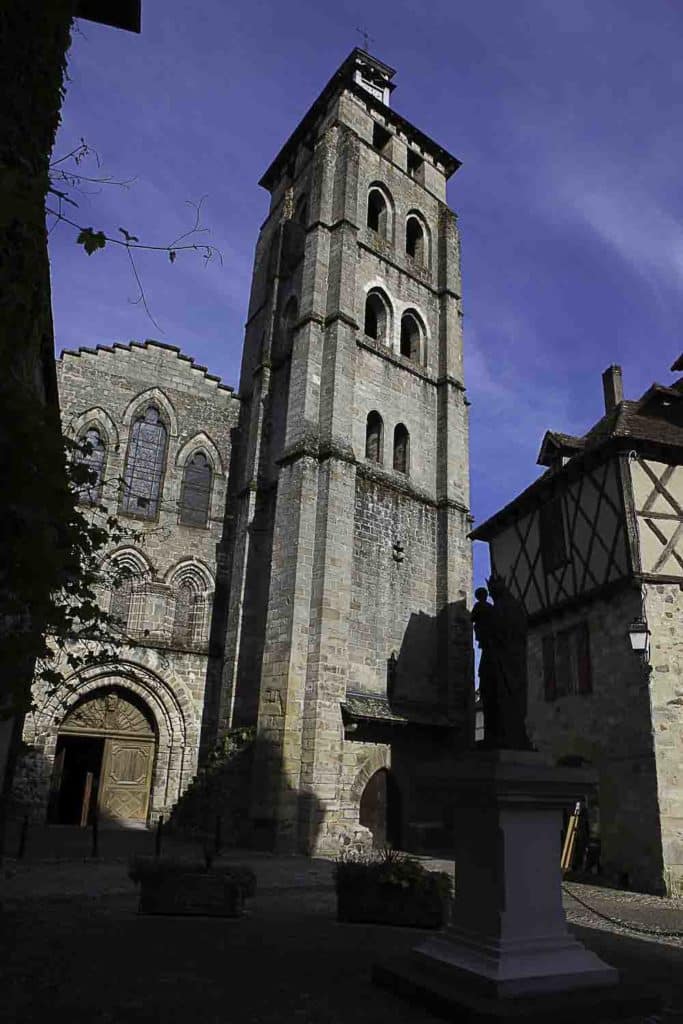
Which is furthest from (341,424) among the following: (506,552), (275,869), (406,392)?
(275,869)

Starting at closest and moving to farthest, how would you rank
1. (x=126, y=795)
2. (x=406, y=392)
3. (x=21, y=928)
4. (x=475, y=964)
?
(x=475, y=964), (x=21, y=928), (x=126, y=795), (x=406, y=392)

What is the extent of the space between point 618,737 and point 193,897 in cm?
896

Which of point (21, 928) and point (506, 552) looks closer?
point (21, 928)

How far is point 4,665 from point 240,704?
13.7 metres

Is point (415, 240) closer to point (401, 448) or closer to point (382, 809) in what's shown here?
point (401, 448)

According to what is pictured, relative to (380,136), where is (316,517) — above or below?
below

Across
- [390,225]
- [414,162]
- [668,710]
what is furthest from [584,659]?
[414,162]

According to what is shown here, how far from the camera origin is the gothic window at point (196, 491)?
769 inches

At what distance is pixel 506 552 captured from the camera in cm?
1803

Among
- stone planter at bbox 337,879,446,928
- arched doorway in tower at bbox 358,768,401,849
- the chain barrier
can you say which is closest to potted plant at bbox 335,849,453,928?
stone planter at bbox 337,879,446,928

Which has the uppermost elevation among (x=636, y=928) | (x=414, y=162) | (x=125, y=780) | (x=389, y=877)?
(x=414, y=162)

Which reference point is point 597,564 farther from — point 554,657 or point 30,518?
point 30,518

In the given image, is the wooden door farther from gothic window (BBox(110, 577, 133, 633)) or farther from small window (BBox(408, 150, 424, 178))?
small window (BBox(408, 150, 424, 178))

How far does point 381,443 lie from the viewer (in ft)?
61.7
